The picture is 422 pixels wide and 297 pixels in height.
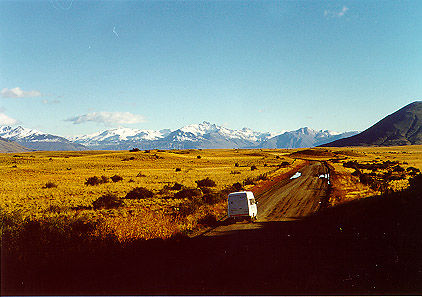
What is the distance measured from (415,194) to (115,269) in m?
17.4

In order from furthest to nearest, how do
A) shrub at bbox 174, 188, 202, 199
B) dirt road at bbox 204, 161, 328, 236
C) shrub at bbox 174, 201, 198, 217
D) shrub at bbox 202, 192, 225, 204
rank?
shrub at bbox 174, 188, 202, 199 < shrub at bbox 202, 192, 225, 204 < shrub at bbox 174, 201, 198, 217 < dirt road at bbox 204, 161, 328, 236

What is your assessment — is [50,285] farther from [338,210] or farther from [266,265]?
[338,210]

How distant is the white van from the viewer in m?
21.7

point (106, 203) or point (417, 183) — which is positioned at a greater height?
point (417, 183)

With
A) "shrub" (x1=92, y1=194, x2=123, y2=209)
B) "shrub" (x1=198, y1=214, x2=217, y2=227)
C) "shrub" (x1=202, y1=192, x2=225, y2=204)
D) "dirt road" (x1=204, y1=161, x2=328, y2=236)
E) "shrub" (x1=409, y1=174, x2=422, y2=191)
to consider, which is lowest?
"dirt road" (x1=204, y1=161, x2=328, y2=236)

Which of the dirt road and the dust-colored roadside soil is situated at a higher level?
the dust-colored roadside soil

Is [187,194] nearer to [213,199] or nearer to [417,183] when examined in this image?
[213,199]

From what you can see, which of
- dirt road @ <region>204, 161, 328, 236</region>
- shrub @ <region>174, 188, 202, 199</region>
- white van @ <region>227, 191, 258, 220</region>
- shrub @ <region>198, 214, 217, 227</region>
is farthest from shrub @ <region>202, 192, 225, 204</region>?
white van @ <region>227, 191, 258, 220</region>

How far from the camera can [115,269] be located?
1178cm

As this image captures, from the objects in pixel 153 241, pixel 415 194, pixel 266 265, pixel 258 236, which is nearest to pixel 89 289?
pixel 153 241

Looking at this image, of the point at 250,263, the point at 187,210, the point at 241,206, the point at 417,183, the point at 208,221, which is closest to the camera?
the point at 250,263

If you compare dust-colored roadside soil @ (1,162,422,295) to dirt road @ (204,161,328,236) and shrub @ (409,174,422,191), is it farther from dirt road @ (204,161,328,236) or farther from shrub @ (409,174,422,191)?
dirt road @ (204,161,328,236)

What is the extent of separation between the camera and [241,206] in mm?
21844

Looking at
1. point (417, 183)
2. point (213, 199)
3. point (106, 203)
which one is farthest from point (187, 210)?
point (417, 183)
